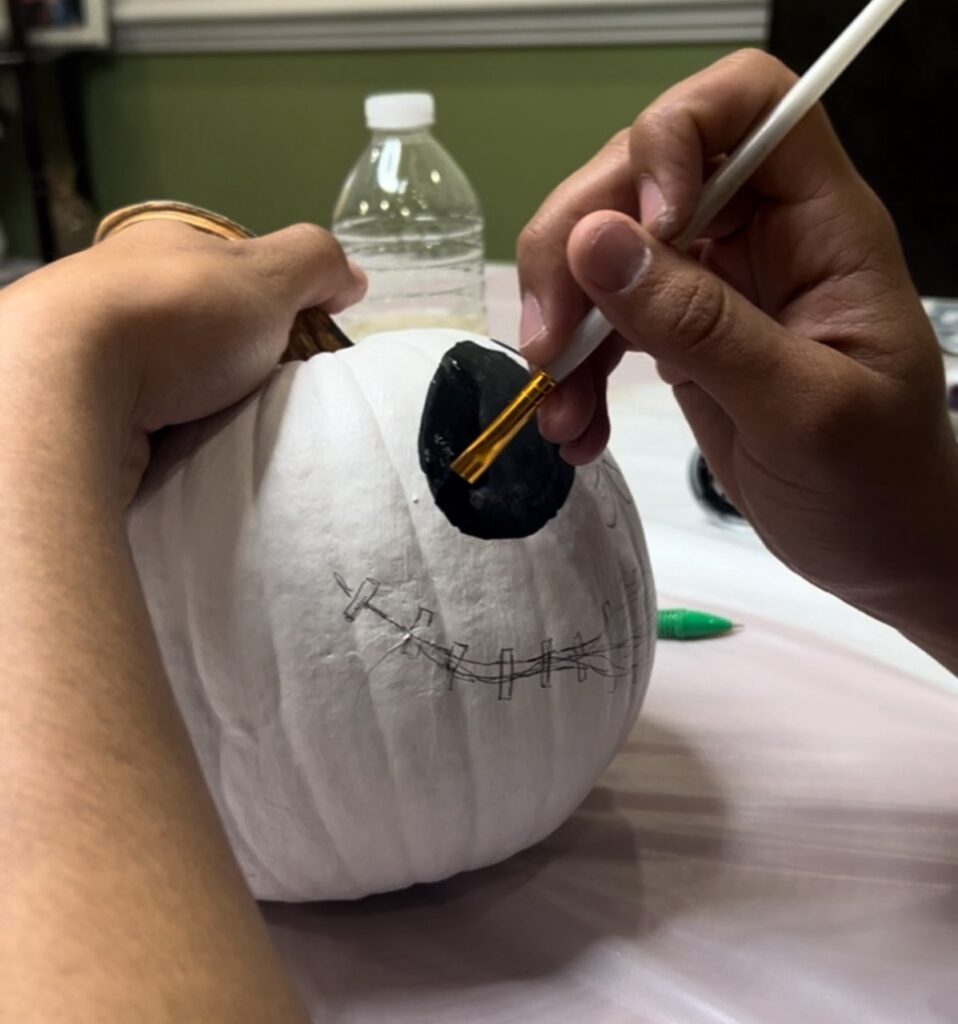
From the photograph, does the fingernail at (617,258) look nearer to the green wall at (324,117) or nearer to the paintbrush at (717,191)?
the paintbrush at (717,191)

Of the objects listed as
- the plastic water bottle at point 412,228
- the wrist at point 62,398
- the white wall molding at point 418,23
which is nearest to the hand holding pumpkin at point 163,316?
the wrist at point 62,398

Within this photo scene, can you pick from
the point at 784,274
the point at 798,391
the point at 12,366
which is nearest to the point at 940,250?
the point at 784,274

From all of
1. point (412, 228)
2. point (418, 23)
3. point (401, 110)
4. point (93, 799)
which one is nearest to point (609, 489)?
point (93, 799)

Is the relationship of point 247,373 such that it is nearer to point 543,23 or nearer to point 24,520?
point 24,520

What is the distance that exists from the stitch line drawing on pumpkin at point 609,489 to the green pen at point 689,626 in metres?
0.19

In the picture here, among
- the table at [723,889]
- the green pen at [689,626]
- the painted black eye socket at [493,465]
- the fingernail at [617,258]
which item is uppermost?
the fingernail at [617,258]

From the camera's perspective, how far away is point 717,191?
499mm

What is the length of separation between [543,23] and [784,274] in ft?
3.92

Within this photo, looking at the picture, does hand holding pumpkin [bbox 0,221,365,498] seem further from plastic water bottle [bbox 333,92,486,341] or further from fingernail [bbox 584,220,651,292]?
plastic water bottle [bbox 333,92,486,341]

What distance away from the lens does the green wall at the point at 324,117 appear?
166cm

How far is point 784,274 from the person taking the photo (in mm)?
586

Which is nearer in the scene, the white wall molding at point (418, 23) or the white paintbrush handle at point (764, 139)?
the white paintbrush handle at point (764, 139)

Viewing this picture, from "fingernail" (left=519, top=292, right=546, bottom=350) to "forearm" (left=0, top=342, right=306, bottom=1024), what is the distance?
0.21m

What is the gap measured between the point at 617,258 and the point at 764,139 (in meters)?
0.08
